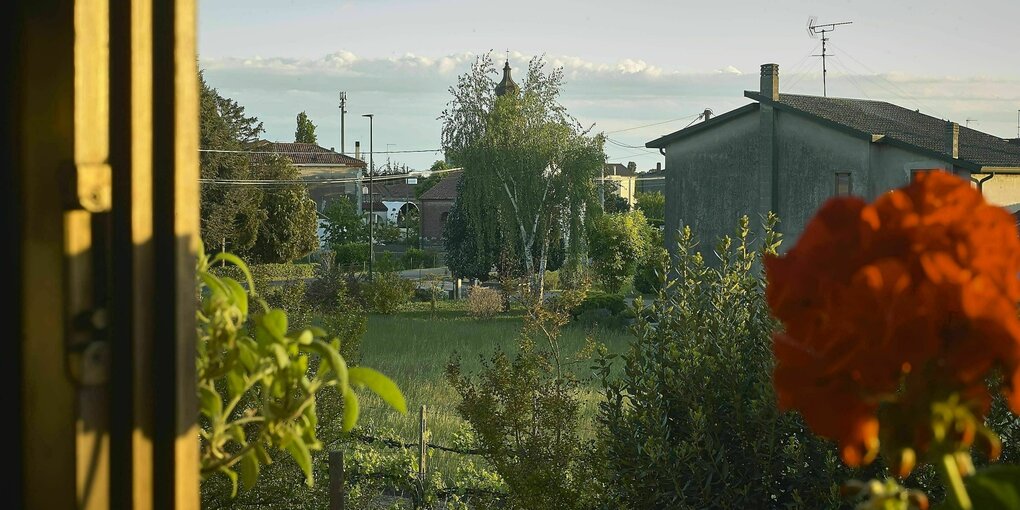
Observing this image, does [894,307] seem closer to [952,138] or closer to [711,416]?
[711,416]

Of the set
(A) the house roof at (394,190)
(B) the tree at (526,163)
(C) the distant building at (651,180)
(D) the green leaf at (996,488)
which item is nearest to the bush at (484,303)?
(B) the tree at (526,163)

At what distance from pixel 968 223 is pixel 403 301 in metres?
21.9

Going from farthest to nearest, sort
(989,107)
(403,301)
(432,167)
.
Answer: (432,167), (989,107), (403,301)

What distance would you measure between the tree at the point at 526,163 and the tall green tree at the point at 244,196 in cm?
621

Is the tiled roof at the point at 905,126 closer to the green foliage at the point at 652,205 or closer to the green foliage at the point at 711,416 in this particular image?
the green foliage at the point at 711,416

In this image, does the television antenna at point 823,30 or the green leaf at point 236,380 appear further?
the television antenna at point 823,30

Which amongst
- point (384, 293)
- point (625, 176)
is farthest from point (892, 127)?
point (625, 176)

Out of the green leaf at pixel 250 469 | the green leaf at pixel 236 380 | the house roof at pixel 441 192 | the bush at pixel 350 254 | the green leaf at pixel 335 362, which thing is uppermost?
the house roof at pixel 441 192

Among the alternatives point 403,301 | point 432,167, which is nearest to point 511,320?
point 403,301

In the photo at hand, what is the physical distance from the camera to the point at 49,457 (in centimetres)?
85

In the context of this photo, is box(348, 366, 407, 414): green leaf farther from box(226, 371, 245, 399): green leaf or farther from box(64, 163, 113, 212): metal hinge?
box(64, 163, 113, 212): metal hinge

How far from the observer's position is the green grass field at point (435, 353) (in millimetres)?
8633

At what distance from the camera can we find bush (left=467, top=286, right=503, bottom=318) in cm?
2145

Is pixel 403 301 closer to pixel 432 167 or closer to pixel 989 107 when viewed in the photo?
pixel 989 107
